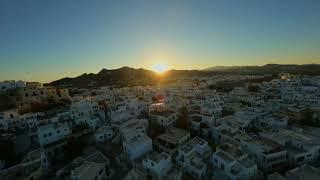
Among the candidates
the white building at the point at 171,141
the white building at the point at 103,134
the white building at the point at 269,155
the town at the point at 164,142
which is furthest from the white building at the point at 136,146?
the white building at the point at 269,155

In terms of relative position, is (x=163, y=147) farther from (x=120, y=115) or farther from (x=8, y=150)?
(x=8, y=150)

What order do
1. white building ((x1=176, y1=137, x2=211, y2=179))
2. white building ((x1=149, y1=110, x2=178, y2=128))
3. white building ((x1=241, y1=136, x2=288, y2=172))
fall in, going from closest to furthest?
white building ((x1=176, y1=137, x2=211, y2=179)), white building ((x1=241, y1=136, x2=288, y2=172)), white building ((x1=149, y1=110, x2=178, y2=128))

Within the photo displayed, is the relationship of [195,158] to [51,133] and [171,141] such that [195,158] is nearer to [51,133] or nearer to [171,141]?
[171,141]

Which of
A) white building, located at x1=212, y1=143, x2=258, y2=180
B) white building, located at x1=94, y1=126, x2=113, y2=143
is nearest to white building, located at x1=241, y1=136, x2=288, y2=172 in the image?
white building, located at x1=212, y1=143, x2=258, y2=180

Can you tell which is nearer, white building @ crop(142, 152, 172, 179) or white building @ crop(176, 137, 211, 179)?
white building @ crop(142, 152, 172, 179)

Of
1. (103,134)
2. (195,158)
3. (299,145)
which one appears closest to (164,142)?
(195,158)

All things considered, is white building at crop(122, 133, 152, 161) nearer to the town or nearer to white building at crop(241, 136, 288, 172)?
the town

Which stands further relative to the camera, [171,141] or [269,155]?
[171,141]

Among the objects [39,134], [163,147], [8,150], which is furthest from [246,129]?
[8,150]

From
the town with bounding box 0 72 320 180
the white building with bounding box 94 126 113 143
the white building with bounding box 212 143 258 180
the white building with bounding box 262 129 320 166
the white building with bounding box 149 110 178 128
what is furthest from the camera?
the white building with bounding box 149 110 178 128
